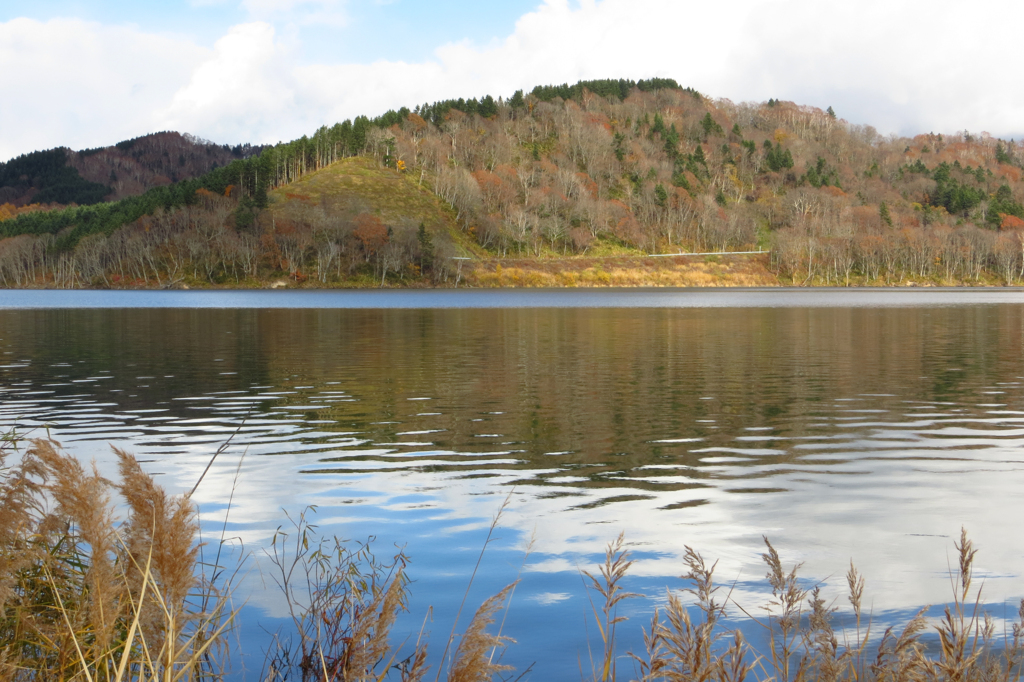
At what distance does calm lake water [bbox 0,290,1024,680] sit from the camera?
32.3ft

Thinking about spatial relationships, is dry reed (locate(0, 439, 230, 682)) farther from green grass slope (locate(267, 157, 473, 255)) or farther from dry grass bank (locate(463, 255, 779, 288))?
green grass slope (locate(267, 157, 473, 255))

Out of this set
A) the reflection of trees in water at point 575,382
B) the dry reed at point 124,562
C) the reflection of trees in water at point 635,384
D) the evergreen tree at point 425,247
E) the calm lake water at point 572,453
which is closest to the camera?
the dry reed at point 124,562

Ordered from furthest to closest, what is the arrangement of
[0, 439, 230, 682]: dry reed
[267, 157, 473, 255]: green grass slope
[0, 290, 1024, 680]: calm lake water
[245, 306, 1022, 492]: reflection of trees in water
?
[267, 157, 473, 255]: green grass slope < [245, 306, 1022, 492]: reflection of trees in water < [0, 290, 1024, 680]: calm lake water < [0, 439, 230, 682]: dry reed

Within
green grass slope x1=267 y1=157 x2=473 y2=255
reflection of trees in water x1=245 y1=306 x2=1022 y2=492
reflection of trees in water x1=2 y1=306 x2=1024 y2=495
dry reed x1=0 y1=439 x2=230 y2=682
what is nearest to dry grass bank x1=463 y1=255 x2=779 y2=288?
green grass slope x1=267 y1=157 x2=473 y2=255

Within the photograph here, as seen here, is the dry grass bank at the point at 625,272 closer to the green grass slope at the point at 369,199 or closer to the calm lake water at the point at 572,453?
the green grass slope at the point at 369,199

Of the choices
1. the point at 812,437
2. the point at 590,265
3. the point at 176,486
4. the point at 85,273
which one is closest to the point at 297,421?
the point at 176,486

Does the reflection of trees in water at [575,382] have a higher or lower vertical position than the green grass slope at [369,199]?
lower

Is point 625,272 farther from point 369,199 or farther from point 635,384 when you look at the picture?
point 635,384

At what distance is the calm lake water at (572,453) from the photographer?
9.84m

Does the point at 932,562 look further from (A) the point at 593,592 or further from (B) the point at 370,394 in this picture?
(B) the point at 370,394

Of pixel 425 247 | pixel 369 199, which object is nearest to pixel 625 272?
pixel 425 247

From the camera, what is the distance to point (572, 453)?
55.7ft

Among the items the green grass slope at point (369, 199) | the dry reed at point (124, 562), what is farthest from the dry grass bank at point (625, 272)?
the dry reed at point (124, 562)

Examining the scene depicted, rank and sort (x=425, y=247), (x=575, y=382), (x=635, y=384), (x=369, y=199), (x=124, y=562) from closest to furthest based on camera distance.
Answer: (x=124, y=562) → (x=635, y=384) → (x=575, y=382) → (x=425, y=247) → (x=369, y=199)
